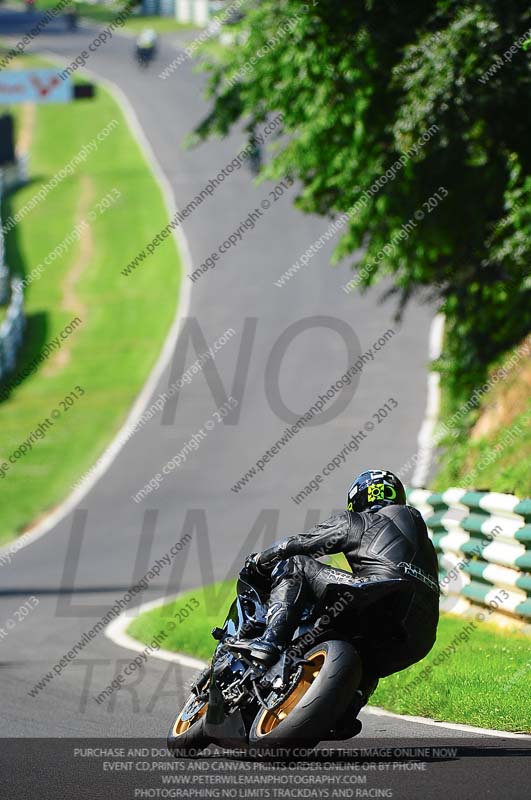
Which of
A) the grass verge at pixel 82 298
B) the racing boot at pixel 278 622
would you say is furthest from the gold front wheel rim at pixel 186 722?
the grass verge at pixel 82 298

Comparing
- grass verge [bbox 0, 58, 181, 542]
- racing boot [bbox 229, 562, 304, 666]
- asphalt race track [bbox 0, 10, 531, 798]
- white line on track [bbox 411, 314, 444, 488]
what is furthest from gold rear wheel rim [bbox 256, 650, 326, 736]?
grass verge [bbox 0, 58, 181, 542]

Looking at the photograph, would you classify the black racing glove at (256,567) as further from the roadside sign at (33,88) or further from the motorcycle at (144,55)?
the motorcycle at (144,55)

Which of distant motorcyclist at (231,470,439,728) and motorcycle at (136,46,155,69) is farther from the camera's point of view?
motorcycle at (136,46,155,69)

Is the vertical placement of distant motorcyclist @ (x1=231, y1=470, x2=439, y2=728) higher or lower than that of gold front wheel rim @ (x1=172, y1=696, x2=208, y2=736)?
higher

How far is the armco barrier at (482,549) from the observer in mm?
10016

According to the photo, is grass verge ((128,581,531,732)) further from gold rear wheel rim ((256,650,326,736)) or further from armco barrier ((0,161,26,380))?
armco barrier ((0,161,26,380))

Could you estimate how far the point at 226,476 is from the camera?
2486 cm

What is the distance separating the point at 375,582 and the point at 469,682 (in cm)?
237

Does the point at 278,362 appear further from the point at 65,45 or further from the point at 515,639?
the point at 65,45

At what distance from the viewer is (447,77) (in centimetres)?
1473

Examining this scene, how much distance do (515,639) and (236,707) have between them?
3.98 meters

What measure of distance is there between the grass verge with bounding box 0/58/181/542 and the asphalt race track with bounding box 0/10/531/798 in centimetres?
119

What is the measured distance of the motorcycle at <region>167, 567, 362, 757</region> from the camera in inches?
231

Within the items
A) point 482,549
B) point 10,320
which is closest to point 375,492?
point 482,549
